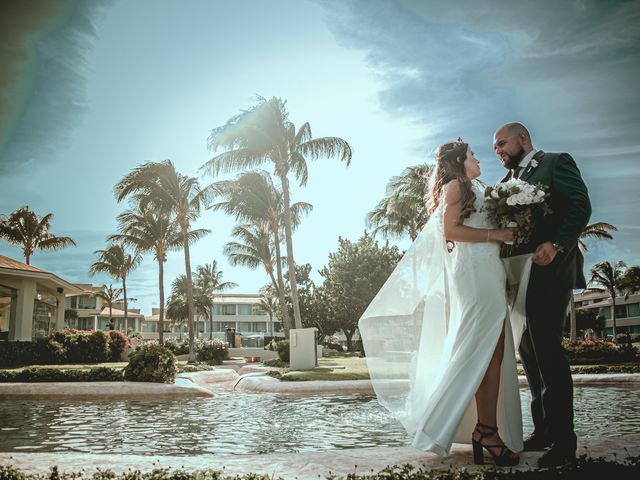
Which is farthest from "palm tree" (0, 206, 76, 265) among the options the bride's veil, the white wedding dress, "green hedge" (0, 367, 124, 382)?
the white wedding dress

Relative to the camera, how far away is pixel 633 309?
77.9 m

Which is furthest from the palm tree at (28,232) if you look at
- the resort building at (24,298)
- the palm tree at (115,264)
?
the resort building at (24,298)

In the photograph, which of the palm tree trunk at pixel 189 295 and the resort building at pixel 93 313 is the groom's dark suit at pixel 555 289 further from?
the resort building at pixel 93 313

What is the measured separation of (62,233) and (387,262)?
28572 millimetres

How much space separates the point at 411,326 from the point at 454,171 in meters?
1.33

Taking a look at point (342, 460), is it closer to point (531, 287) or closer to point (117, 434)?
point (531, 287)

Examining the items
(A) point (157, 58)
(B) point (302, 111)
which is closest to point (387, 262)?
(B) point (302, 111)

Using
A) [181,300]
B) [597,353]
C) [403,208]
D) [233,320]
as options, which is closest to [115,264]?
[181,300]

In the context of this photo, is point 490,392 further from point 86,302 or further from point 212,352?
point 86,302

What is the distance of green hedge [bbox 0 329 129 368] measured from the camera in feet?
66.3

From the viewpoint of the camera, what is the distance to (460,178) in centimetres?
388

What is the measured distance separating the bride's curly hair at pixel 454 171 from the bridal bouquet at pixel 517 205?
0.47 ft

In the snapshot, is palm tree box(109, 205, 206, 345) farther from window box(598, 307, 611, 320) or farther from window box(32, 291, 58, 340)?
window box(598, 307, 611, 320)

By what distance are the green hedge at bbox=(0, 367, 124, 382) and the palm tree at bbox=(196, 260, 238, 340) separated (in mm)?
58868
